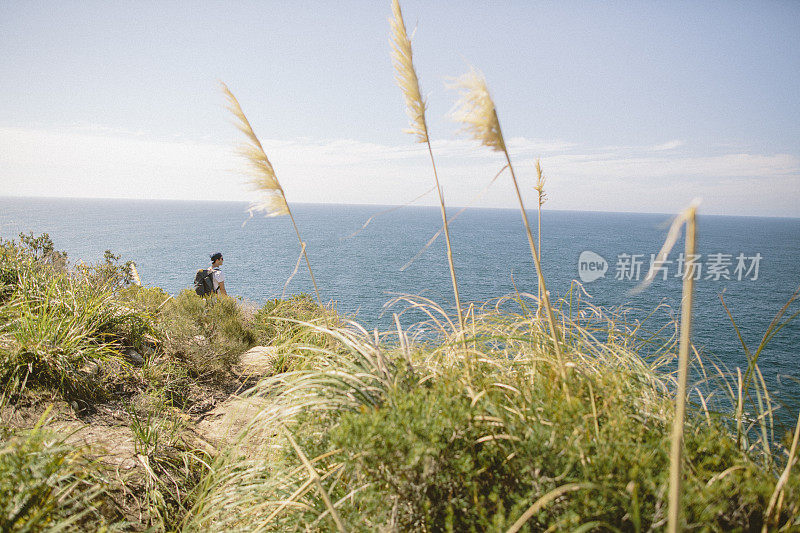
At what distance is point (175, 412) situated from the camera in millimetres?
3721

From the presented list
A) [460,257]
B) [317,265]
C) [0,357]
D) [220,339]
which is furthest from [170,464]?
[460,257]

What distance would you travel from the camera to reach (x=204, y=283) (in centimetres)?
737

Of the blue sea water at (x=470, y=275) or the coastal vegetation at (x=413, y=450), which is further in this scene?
the blue sea water at (x=470, y=275)

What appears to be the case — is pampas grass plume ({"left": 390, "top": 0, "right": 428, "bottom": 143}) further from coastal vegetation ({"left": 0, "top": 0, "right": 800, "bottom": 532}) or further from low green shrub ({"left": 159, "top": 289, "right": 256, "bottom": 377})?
low green shrub ({"left": 159, "top": 289, "right": 256, "bottom": 377})

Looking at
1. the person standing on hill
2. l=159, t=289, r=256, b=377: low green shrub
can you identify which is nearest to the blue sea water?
the person standing on hill

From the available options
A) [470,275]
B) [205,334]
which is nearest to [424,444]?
[205,334]

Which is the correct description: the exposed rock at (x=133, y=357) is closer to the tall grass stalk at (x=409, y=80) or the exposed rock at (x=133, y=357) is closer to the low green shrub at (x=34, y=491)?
the low green shrub at (x=34, y=491)

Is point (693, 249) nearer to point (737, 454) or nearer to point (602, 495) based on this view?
point (602, 495)

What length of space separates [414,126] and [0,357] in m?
3.73

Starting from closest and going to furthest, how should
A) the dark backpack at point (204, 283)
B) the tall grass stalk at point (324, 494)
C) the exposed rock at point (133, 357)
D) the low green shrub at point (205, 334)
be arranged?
the tall grass stalk at point (324, 494) < the exposed rock at point (133, 357) < the low green shrub at point (205, 334) < the dark backpack at point (204, 283)

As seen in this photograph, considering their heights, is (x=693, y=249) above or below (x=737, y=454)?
above

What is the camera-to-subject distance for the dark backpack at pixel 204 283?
7266 mm

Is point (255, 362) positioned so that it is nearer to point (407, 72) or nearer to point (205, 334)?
point (205, 334)

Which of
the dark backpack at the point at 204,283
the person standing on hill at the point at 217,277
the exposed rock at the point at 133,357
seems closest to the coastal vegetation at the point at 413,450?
the exposed rock at the point at 133,357
